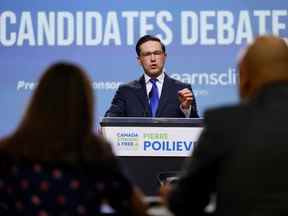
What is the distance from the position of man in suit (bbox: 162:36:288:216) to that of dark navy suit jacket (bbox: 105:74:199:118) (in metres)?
3.43

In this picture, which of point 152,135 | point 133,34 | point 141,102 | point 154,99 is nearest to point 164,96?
point 154,99

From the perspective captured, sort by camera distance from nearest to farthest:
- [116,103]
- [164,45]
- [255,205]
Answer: [255,205], [116,103], [164,45]

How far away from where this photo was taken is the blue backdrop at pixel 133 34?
21.2 ft

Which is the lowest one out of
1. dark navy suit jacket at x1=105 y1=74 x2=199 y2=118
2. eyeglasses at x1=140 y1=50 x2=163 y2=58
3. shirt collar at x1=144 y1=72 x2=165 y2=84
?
dark navy suit jacket at x1=105 y1=74 x2=199 y2=118

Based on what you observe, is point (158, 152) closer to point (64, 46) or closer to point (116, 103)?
point (116, 103)

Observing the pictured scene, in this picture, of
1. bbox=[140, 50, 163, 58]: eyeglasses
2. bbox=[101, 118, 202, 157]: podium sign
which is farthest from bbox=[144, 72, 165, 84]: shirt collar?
bbox=[101, 118, 202, 157]: podium sign

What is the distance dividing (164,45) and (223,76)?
2.03 ft

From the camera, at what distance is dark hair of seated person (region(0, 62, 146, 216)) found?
7.24ft

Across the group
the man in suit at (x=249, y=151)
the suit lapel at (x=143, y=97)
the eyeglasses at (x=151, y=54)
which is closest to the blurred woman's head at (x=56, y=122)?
the man in suit at (x=249, y=151)

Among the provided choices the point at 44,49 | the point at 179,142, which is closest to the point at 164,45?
the point at 44,49

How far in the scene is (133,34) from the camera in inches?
256

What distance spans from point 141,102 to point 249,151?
12.6 feet

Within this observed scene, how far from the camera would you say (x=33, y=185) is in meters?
2.21

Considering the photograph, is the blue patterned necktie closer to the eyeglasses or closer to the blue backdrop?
the eyeglasses
